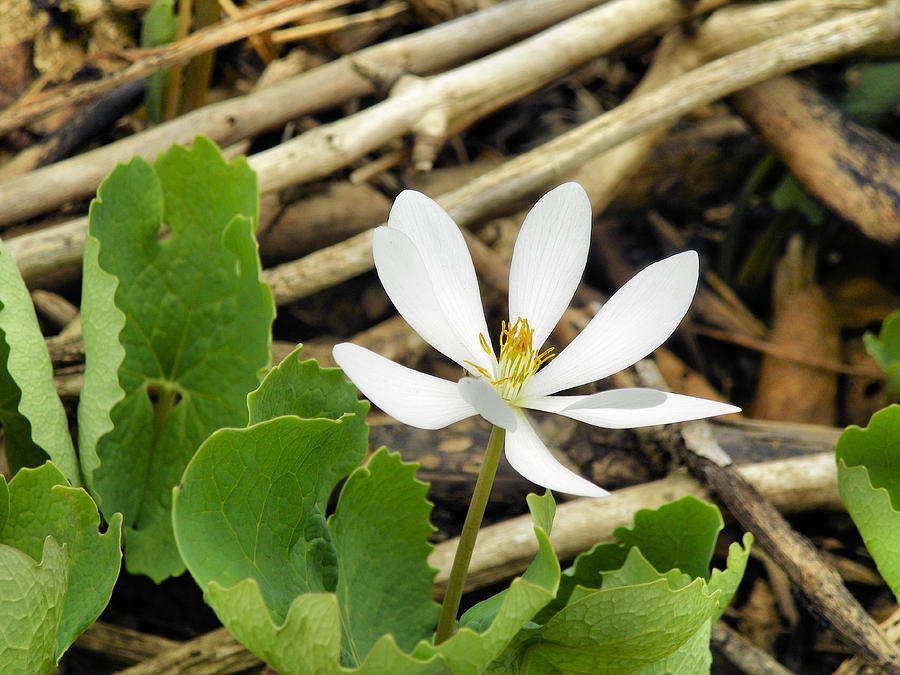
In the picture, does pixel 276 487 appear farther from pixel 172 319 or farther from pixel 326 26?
pixel 326 26

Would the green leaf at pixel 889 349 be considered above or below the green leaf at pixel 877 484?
below

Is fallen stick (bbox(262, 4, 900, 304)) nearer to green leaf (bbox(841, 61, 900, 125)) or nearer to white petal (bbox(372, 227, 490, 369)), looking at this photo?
green leaf (bbox(841, 61, 900, 125))

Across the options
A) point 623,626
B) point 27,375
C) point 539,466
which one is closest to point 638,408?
point 539,466

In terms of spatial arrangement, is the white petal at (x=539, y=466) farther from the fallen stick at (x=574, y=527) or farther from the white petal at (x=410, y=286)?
the fallen stick at (x=574, y=527)

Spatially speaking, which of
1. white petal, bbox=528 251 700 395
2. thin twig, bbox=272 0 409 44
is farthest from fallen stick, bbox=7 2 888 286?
white petal, bbox=528 251 700 395

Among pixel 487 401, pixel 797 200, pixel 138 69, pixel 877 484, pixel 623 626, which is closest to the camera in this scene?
pixel 487 401

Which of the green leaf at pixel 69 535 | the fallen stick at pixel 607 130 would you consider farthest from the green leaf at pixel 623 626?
the fallen stick at pixel 607 130
